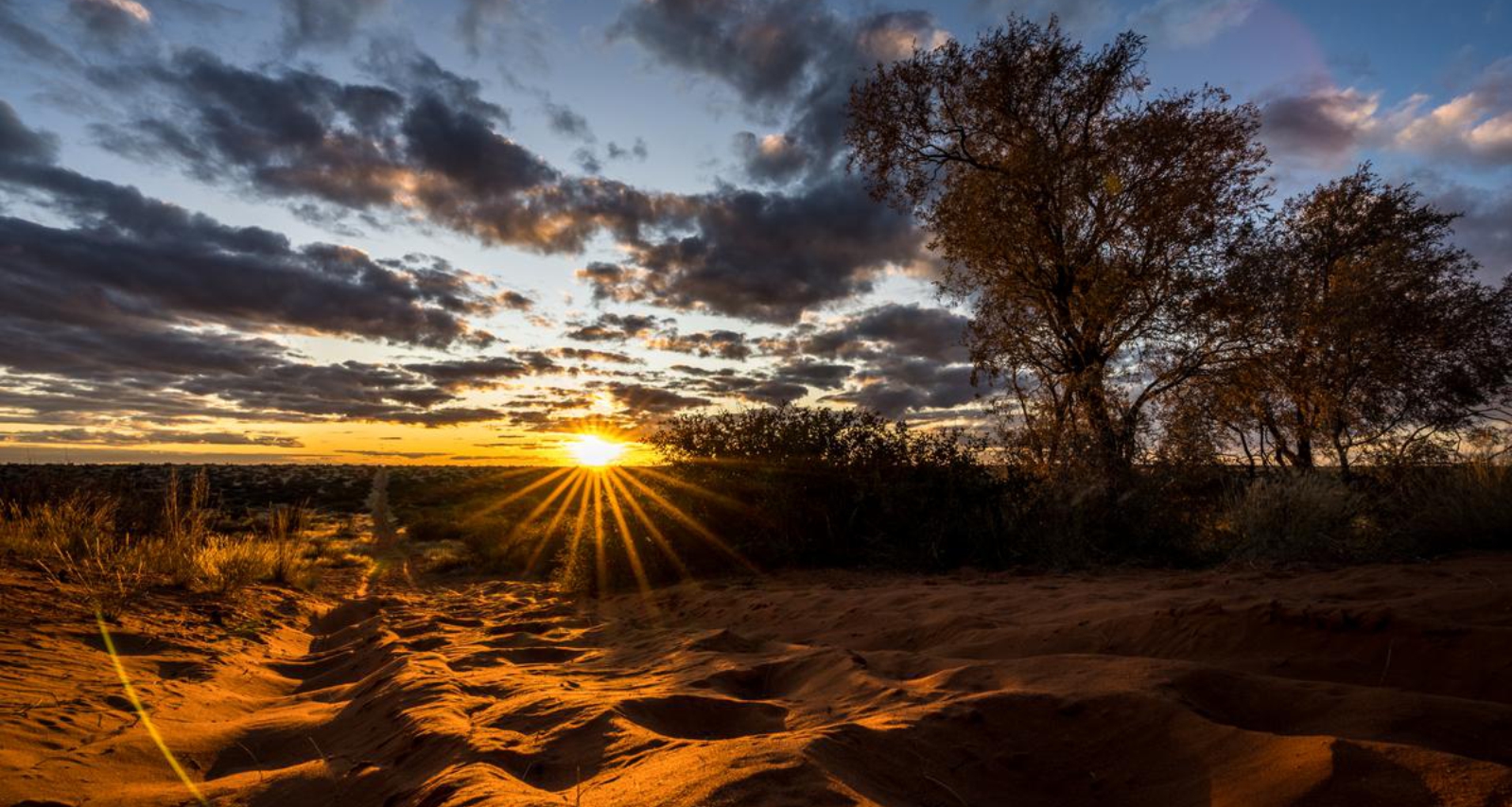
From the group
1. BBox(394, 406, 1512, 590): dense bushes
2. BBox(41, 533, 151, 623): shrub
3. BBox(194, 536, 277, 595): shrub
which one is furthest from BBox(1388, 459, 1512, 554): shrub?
BBox(194, 536, 277, 595): shrub

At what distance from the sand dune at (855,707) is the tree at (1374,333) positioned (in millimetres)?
9133

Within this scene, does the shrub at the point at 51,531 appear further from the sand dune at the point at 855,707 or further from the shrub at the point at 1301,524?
the shrub at the point at 1301,524

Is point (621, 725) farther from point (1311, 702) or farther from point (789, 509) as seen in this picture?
point (789, 509)

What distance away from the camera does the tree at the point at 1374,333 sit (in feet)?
46.9

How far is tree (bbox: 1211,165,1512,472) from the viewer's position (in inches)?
562

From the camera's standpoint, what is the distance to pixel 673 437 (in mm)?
12430

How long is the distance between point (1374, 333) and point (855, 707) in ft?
55.4

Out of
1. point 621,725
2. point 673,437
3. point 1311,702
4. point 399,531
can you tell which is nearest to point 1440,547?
point 1311,702

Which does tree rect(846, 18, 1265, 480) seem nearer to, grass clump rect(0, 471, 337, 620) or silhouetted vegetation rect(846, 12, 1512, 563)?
silhouetted vegetation rect(846, 12, 1512, 563)

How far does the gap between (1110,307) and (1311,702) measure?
437 inches

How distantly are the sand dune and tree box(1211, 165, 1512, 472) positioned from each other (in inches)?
360

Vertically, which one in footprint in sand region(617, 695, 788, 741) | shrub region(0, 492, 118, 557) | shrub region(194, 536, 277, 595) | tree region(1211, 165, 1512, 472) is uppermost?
tree region(1211, 165, 1512, 472)

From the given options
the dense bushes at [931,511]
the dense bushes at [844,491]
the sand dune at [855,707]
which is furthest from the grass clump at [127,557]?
the dense bushes at [844,491]

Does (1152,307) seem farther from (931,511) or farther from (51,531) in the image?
(51,531)
